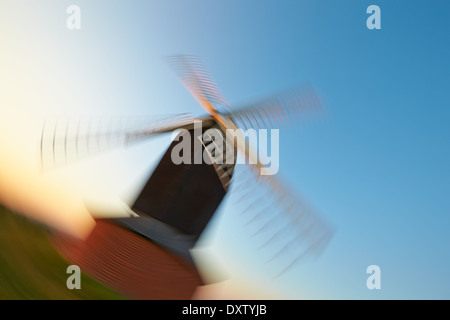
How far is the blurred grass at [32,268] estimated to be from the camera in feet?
23.2

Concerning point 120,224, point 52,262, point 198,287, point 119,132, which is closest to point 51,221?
point 52,262

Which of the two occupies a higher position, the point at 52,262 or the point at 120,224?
the point at 120,224

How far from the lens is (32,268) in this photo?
7391 millimetres

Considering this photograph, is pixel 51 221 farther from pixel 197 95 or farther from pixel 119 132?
pixel 197 95

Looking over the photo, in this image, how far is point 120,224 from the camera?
771cm

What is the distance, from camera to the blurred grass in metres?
7.08

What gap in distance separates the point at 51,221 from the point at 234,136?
4.02 metres

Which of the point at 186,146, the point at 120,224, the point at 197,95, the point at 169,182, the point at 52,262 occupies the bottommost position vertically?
the point at 52,262
